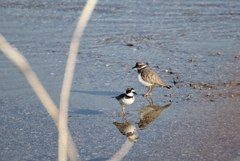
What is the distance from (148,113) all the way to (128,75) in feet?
5.07

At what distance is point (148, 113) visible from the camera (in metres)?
6.12

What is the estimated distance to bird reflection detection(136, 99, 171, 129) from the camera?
226 inches

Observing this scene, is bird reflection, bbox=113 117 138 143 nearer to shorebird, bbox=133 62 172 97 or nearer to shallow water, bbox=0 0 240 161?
shallow water, bbox=0 0 240 161

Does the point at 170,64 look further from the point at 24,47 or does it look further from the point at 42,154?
the point at 42,154

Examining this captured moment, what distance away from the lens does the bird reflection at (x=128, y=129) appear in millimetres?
5254

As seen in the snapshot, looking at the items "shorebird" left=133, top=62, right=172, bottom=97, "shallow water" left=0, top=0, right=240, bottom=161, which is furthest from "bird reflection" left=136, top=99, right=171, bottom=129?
"shorebird" left=133, top=62, right=172, bottom=97

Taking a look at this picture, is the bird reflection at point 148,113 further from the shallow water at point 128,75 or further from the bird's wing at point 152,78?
the bird's wing at point 152,78

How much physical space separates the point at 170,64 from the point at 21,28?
3575 millimetres

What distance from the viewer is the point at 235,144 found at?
5051 millimetres

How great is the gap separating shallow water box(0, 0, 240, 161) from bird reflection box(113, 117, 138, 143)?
0.09 metres

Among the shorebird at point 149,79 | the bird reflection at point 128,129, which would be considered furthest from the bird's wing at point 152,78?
the bird reflection at point 128,129

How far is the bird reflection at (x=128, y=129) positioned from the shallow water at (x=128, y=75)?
9cm

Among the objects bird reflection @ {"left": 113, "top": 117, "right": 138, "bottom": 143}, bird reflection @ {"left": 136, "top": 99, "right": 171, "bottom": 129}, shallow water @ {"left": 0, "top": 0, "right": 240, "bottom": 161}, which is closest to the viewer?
shallow water @ {"left": 0, "top": 0, "right": 240, "bottom": 161}

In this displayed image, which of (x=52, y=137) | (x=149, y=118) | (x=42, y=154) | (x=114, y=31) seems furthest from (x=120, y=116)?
(x=114, y=31)
